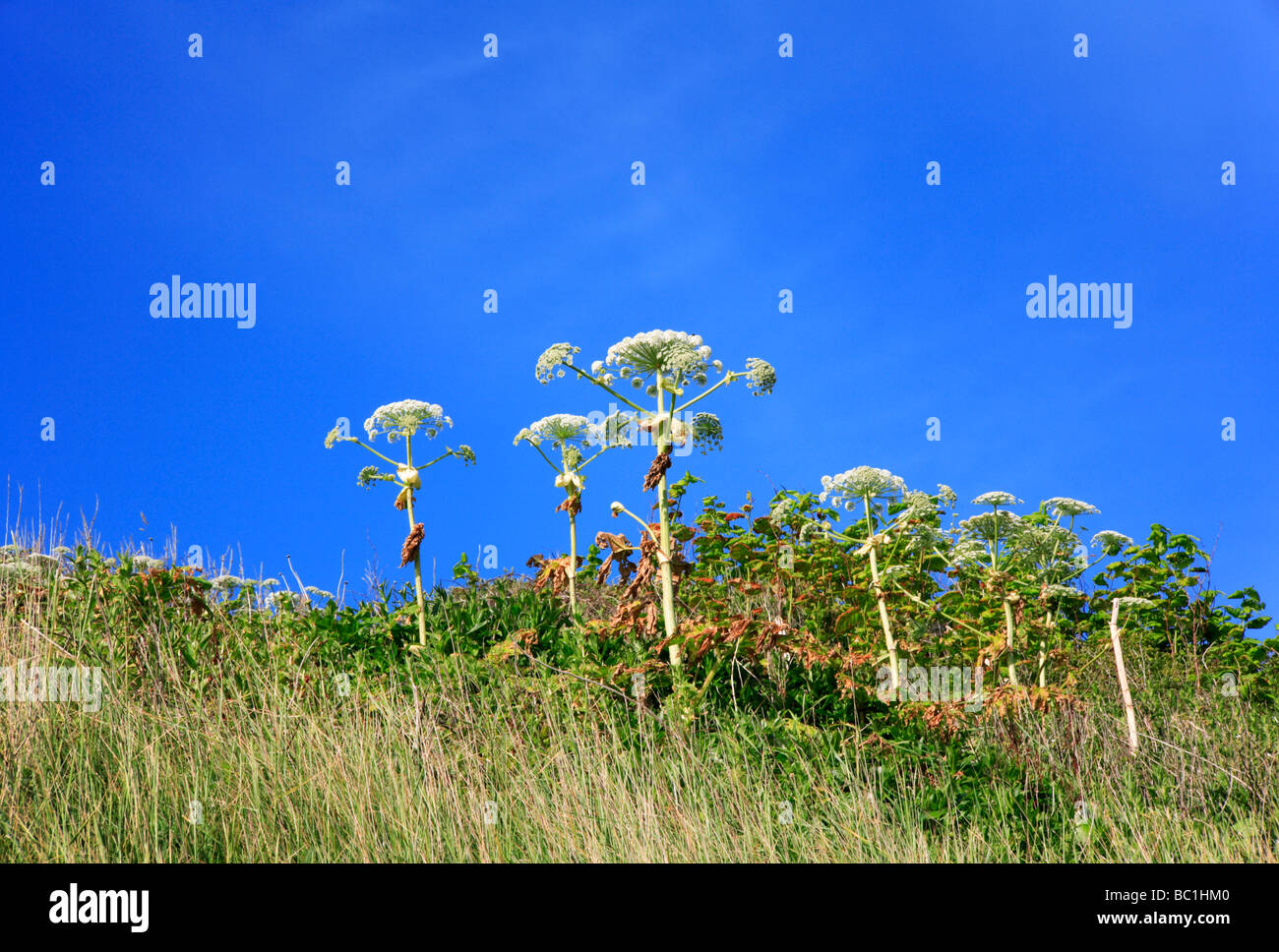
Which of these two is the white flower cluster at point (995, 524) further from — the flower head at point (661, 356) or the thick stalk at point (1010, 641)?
the flower head at point (661, 356)

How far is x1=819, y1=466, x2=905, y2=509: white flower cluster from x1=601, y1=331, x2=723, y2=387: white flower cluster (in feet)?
3.95

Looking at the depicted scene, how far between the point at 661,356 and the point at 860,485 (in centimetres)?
165

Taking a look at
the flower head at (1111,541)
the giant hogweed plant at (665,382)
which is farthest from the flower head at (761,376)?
the flower head at (1111,541)

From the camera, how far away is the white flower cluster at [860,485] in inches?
225

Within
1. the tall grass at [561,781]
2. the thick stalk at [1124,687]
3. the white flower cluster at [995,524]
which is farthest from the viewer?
the white flower cluster at [995,524]

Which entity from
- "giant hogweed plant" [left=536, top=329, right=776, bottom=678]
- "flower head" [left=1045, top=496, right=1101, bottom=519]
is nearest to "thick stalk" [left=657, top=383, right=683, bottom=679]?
"giant hogweed plant" [left=536, top=329, right=776, bottom=678]

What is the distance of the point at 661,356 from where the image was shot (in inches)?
199

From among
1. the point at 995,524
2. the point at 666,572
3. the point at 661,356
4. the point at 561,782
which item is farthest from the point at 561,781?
the point at 995,524

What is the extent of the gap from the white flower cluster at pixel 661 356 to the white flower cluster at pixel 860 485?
121cm

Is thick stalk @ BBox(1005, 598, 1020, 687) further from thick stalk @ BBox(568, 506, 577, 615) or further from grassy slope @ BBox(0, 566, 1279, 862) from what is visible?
thick stalk @ BBox(568, 506, 577, 615)
